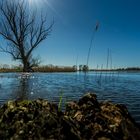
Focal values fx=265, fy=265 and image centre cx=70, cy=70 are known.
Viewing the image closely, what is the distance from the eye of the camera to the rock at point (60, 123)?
3.23 m

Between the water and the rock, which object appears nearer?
the rock

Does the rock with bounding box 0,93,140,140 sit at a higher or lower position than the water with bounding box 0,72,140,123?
higher

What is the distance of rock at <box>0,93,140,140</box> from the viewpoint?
10.6ft

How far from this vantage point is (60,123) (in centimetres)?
340

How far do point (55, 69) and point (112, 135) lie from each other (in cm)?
4571

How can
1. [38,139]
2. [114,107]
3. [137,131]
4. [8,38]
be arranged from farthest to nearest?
1. [8,38]
2. [114,107]
3. [137,131]
4. [38,139]

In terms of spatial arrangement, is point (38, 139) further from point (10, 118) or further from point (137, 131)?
point (137, 131)

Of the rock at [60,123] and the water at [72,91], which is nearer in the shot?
the rock at [60,123]

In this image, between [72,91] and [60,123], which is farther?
[72,91]

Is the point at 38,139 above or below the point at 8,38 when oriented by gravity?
below

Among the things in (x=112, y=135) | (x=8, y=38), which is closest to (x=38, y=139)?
(x=112, y=135)

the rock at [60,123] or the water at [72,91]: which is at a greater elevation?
the rock at [60,123]

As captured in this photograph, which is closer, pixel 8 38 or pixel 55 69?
pixel 8 38

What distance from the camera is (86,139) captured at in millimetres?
3445
